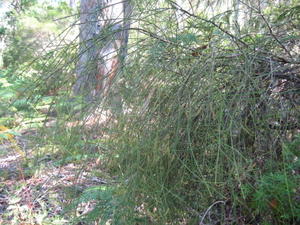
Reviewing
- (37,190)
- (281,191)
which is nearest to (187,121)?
(281,191)

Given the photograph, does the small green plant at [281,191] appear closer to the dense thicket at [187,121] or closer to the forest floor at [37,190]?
the dense thicket at [187,121]

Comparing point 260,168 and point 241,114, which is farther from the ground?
point 241,114

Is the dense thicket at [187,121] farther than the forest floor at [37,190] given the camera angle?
No

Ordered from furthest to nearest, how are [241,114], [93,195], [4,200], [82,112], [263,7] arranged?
[4,200] < [263,7] < [93,195] < [82,112] < [241,114]

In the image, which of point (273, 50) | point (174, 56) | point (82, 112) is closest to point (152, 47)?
point (174, 56)

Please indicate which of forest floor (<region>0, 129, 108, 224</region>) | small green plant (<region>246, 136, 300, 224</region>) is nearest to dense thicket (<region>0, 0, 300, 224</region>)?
small green plant (<region>246, 136, 300, 224</region>)

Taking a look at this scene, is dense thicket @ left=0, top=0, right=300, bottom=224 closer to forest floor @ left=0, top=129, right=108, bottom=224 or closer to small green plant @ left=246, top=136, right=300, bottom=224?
small green plant @ left=246, top=136, right=300, bottom=224

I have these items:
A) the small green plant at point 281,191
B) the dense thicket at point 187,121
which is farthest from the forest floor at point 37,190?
the small green plant at point 281,191

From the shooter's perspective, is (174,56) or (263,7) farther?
(263,7)

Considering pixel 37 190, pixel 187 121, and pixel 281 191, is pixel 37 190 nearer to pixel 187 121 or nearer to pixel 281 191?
pixel 187 121

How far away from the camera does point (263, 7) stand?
273 cm

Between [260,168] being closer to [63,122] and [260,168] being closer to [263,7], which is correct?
[63,122]

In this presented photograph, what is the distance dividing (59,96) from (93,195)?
0.91 metres

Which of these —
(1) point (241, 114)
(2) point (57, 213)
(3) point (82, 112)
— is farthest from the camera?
(2) point (57, 213)
